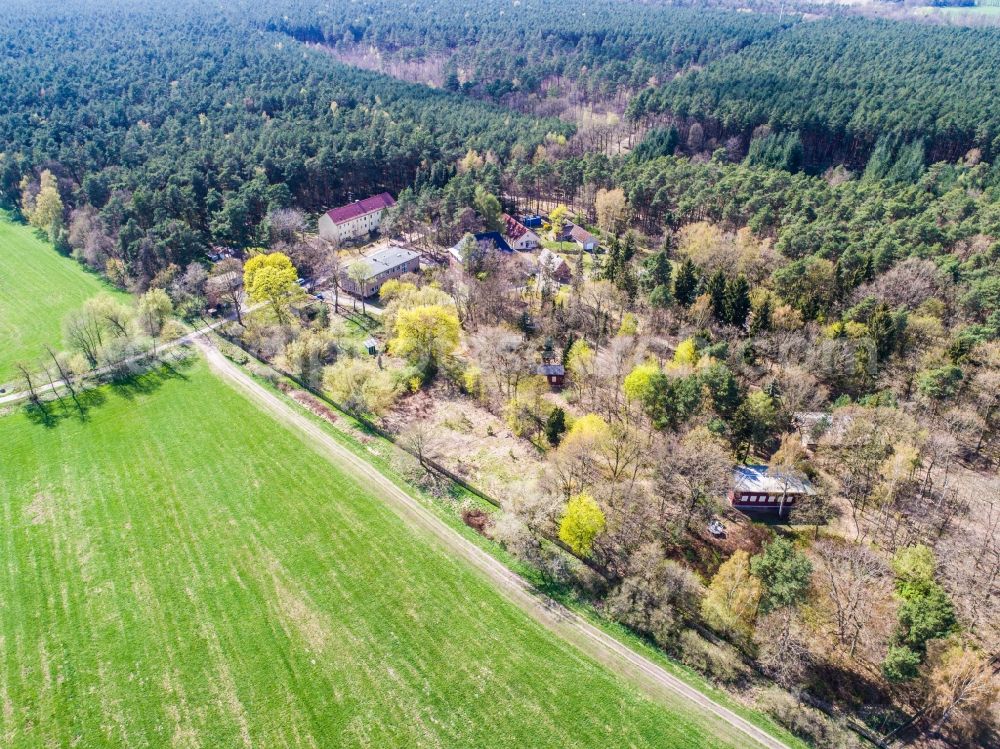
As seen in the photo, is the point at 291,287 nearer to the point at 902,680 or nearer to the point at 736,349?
the point at 736,349

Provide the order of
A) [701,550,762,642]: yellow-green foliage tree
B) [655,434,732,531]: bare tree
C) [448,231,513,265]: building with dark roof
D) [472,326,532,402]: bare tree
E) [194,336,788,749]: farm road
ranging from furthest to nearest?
[448,231,513,265]: building with dark roof
[472,326,532,402]: bare tree
[655,434,732,531]: bare tree
[701,550,762,642]: yellow-green foliage tree
[194,336,788,749]: farm road

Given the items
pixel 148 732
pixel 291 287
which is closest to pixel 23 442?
pixel 291 287

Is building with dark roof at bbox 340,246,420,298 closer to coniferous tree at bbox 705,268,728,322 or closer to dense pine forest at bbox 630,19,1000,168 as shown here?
coniferous tree at bbox 705,268,728,322

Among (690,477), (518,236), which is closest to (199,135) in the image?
(518,236)

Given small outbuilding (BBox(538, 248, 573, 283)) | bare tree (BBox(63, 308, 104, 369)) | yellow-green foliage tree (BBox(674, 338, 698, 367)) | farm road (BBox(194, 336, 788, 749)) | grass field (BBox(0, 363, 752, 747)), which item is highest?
yellow-green foliage tree (BBox(674, 338, 698, 367))

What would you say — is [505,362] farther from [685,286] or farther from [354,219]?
[354,219]

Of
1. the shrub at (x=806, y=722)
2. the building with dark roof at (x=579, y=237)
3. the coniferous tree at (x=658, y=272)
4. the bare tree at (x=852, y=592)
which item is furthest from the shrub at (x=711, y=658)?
the building with dark roof at (x=579, y=237)

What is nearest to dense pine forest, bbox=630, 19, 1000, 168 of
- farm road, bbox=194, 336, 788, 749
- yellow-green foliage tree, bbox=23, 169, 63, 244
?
farm road, bbox=194, 336, 788, 749

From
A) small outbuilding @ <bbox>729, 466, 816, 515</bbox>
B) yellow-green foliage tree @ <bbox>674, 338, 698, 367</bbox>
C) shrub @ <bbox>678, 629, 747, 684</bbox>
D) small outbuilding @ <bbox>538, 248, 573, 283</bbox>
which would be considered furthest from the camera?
small outbuilding @ <bbox>538, 248, 573, 283</bbox>
